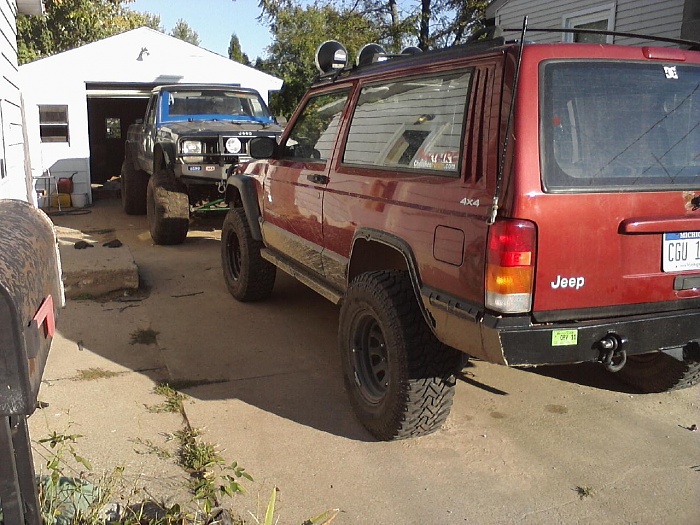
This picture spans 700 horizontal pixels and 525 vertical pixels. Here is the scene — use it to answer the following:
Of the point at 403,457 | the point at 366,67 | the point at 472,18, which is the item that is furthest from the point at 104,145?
the point at 403,457

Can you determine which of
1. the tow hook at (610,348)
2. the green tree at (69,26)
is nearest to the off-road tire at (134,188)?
the tow hook at (610,348)

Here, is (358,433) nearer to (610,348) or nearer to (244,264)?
(610,348)

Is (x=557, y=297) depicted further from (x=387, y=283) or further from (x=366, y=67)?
(x=366, y=67)

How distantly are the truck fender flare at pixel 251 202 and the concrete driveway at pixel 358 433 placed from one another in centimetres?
80

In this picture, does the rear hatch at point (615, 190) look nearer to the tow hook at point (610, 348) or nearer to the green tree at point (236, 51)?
the tow hook at point (610, 348)

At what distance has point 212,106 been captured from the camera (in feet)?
33.1

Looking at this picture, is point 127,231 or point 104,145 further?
point 104,145

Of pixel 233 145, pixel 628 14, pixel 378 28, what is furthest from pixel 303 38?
pixel 233 145

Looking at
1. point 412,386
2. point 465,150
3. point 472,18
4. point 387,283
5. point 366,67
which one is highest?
point 472,18

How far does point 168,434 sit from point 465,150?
2219 mm

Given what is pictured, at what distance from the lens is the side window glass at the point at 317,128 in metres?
4.58

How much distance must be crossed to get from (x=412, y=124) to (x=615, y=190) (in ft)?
3.87

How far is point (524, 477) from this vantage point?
132 inches

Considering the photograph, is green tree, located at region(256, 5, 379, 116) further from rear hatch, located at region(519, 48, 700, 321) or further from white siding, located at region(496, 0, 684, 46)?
rear hatch, located at region(519, 48, 700, 321)
